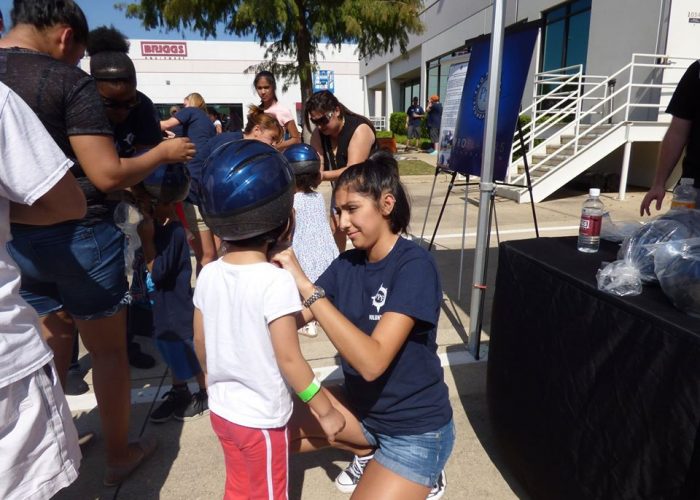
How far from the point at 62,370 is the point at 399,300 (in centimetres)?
166

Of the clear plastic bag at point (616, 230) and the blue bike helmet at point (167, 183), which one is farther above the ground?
the blue bike helmet at point (167, 183)

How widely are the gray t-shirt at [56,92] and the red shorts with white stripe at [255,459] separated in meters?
1.11

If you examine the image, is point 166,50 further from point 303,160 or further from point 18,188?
point 18,188

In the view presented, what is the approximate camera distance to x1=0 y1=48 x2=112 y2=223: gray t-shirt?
1565 millimetres

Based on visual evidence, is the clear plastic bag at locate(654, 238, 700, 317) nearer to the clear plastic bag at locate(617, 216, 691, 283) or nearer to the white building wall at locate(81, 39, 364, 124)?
the clear plastic bag at locate(617, 216, 691, 283)

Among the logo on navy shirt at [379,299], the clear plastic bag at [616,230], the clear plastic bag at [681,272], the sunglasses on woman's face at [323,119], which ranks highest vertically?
the sunglasses on woman's face at [323,119]

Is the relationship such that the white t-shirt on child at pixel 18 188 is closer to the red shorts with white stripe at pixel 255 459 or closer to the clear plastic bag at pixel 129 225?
the red shorts with white stripe at pixel 255 459

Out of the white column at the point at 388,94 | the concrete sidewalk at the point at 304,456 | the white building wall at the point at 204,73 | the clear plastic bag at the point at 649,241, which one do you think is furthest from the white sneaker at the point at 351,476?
the white building wall at the point at 204,73

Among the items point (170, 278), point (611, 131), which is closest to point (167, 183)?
point (170, 278)

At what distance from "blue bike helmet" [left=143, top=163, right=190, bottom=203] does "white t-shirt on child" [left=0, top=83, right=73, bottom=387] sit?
3.35 feet

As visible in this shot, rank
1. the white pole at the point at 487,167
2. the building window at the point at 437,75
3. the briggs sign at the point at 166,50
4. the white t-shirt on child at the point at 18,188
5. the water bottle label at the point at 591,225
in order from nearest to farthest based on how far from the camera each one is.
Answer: the white t-shirt on child at the point at 18,188 → the water bottle label at the point at 591,225 → the white pole at the point at 487,167 → the building window at the point at 437,75 → the briggs sign at the point at 166,50

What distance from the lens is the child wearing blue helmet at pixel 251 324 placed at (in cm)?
141

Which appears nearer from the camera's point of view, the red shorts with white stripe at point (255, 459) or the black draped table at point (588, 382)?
the black draped table at point (588, 382)

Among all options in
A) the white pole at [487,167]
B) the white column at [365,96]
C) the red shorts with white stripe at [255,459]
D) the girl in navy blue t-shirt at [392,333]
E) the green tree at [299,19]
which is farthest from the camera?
the white column at [365,96]
